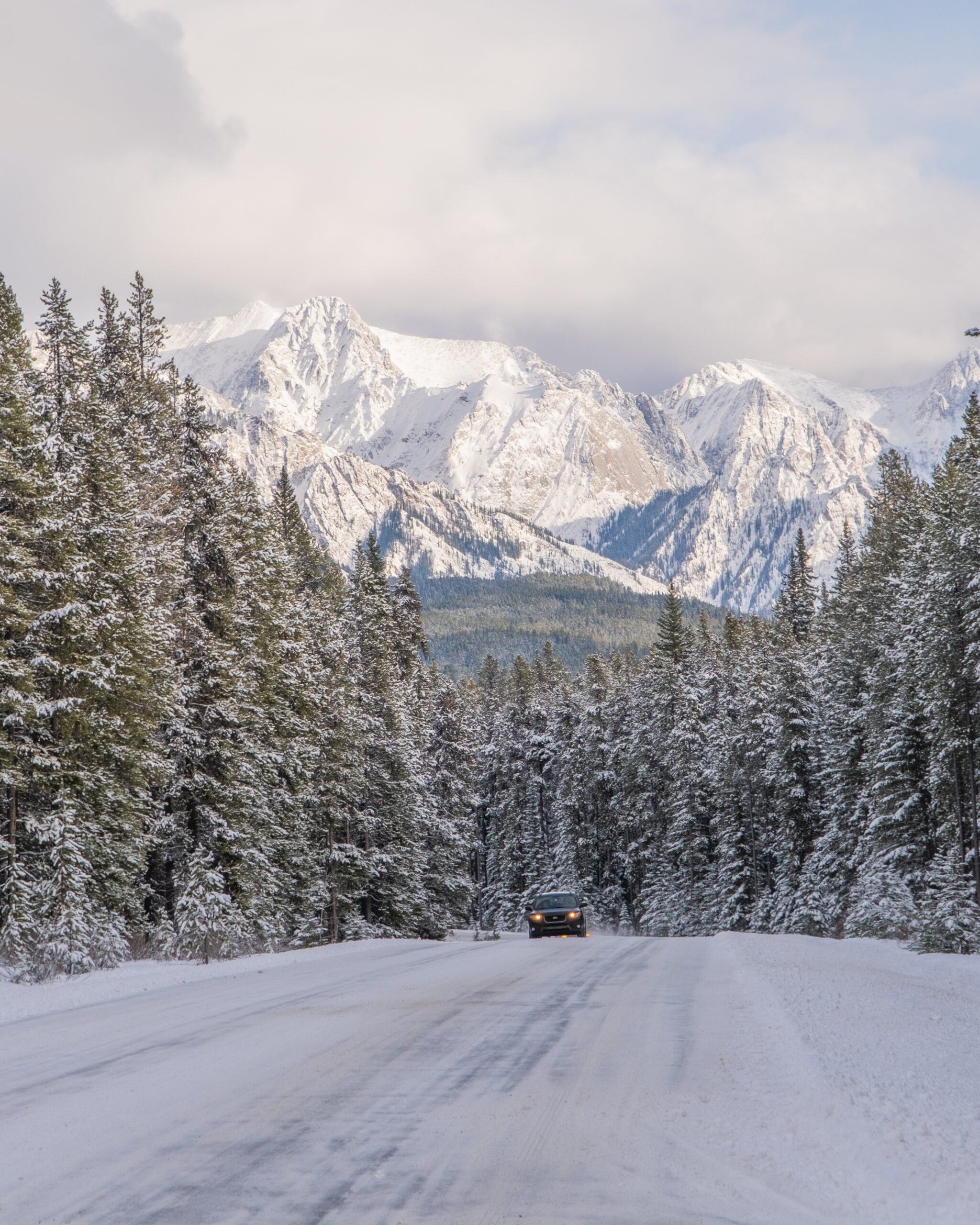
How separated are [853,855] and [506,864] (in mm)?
40707

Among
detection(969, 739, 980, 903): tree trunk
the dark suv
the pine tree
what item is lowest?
the dark suv

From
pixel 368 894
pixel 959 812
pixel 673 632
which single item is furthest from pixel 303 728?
pixel 673 632

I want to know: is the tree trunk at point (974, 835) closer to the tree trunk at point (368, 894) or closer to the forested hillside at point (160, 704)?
the forested hillside at point (160, 704)

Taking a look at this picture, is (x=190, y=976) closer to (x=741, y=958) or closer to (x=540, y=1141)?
(x=741, y=958)

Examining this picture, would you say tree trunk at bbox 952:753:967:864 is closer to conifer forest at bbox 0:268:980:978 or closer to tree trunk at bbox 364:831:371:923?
conifer forest at bbox 0:268:980:978

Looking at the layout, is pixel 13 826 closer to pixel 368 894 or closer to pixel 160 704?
pixel 160 704

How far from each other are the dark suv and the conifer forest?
237 inches

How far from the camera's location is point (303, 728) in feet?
106

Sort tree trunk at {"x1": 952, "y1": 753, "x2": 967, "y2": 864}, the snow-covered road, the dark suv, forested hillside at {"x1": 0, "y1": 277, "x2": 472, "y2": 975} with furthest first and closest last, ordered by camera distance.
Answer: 1. the dark suv
2. tree trunk at {"x1": 952, "y1": 753, "x2": 967, "y2": 864}
3. forested hillside at {"x1": 0, "y1": 277, "x2": 472, "y2": 975}
4. the snow-covered road

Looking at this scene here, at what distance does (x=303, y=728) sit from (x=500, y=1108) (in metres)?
25.5

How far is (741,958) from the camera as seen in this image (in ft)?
59.2

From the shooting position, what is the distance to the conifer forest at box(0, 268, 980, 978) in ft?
71.1

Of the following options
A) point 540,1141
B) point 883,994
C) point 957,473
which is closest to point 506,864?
point 957,473

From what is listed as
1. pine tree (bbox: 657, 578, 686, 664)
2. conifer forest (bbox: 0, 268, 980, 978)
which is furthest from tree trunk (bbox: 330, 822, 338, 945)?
pine tree (bbox: 657, 578, 686, 664)
